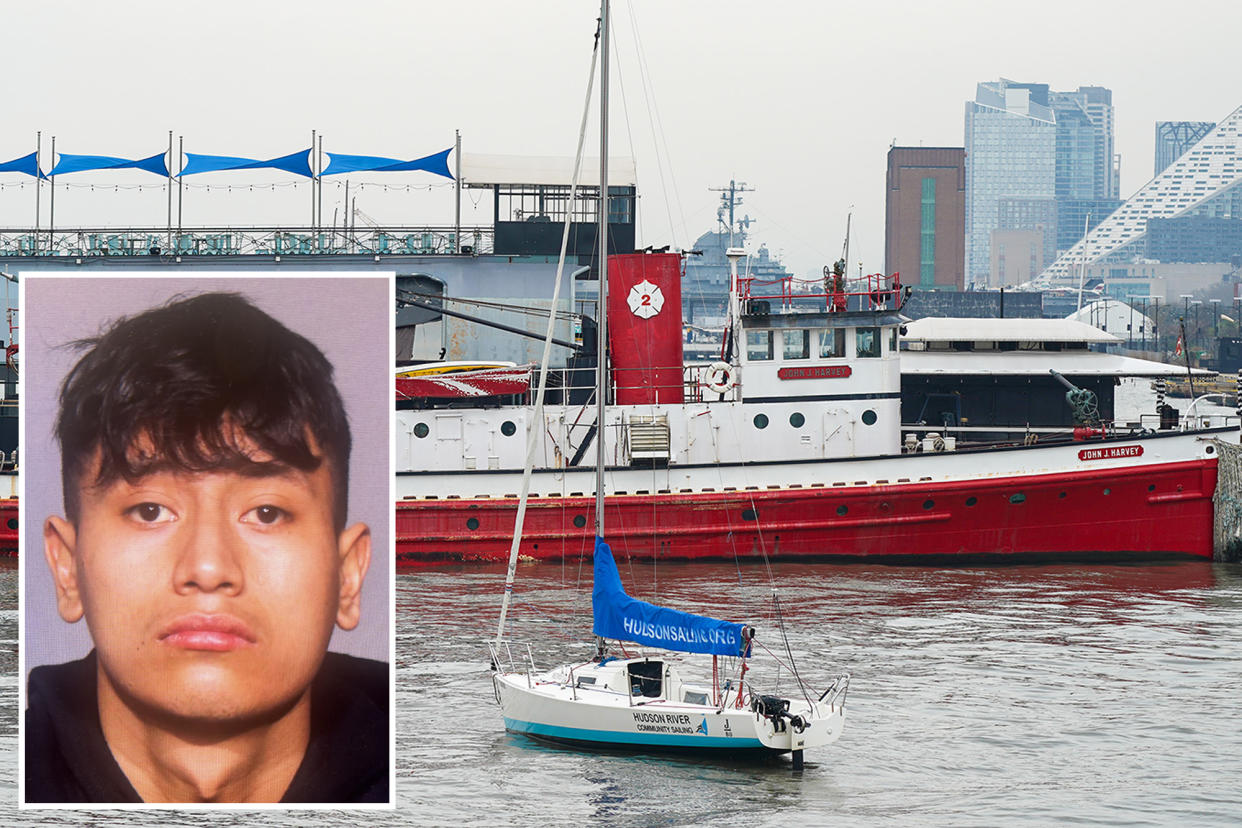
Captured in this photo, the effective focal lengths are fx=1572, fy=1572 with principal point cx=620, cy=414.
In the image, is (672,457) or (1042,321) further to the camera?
(1042,321)

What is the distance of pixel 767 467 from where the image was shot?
123ft

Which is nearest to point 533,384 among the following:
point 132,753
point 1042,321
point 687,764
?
point 1042,321

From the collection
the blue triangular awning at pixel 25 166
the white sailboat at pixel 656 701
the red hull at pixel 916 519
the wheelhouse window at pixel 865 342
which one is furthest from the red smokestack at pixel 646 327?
the blue triangular awning at pixel 25 166

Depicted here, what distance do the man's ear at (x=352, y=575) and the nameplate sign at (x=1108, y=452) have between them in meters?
32.8

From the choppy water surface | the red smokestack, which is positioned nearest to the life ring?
the red smokestack

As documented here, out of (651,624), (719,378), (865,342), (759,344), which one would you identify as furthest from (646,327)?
(651,624)

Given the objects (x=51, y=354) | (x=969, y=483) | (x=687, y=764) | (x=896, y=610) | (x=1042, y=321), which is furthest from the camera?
(x=1042, y=321)

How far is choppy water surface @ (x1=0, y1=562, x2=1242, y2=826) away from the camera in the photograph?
18.5 meters

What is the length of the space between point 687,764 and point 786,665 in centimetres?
532

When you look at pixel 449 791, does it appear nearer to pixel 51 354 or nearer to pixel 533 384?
pixel 51 354

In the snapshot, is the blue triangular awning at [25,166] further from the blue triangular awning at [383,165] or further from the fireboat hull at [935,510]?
the fireboat hull at [935,510]

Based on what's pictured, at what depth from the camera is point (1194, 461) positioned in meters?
36.8

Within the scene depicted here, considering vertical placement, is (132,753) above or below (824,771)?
above

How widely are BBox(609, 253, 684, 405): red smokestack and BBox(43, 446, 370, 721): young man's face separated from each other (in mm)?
32145
